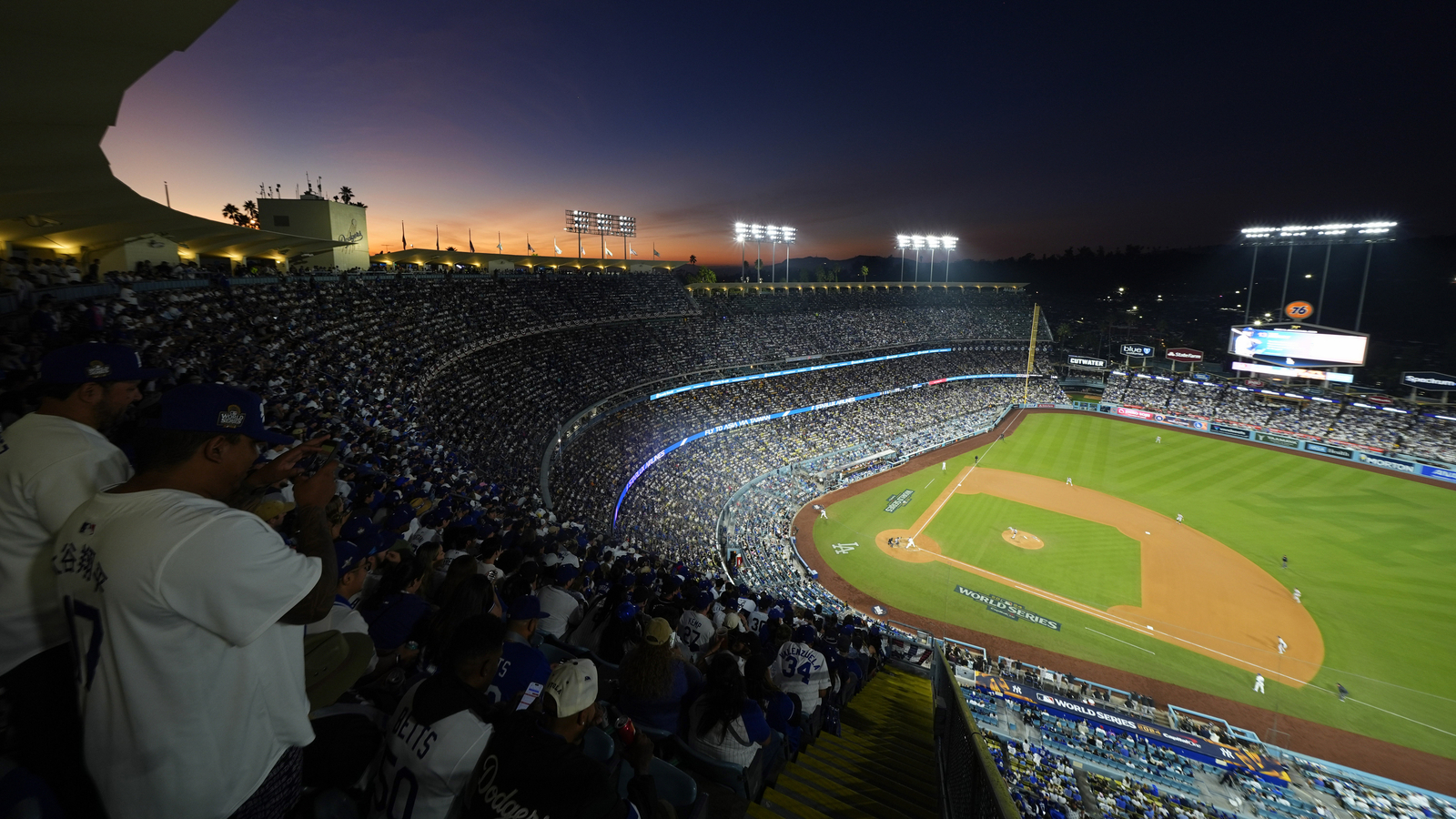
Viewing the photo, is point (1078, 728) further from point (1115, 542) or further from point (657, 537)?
point (1115, 542)

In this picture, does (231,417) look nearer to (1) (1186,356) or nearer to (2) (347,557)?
(2) (347,557)

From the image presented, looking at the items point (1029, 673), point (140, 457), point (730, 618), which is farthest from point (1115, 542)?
point (140, 457)

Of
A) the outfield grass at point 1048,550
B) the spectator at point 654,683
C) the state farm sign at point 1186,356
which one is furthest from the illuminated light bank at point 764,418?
the spectator at point 654,683

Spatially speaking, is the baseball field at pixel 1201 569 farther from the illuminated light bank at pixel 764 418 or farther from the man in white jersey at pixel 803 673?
the man in white jersey at pixel 803 673

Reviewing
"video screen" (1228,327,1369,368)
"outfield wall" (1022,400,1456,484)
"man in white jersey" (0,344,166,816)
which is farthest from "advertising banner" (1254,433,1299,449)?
"man in white jersey" (0,344,166,816)

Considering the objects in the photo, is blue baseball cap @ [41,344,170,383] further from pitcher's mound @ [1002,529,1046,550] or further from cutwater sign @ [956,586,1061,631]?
pitcher's mound @ [1002,529,1046,550]

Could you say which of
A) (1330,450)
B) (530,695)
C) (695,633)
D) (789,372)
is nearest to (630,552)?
(695,633)
